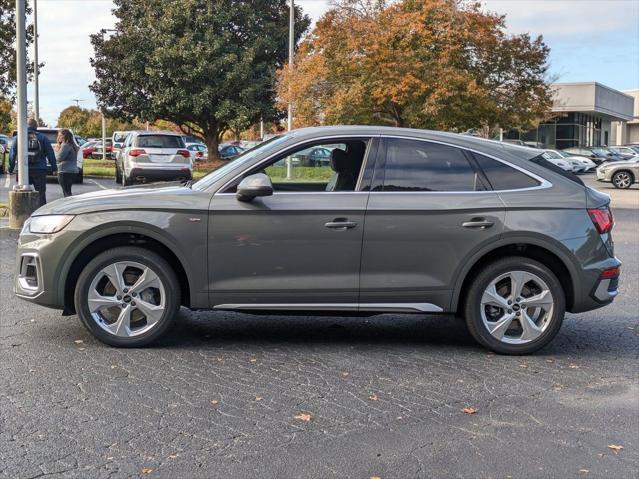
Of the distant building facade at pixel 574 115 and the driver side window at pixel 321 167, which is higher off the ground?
the distant building facade at pixel 574 115

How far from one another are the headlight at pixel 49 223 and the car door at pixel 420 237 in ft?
7.59

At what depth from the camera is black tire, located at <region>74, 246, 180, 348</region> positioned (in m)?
5.86

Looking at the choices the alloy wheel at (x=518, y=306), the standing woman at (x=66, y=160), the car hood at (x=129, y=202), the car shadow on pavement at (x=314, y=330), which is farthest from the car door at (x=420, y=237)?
the standing woman at (x=66, y=160)

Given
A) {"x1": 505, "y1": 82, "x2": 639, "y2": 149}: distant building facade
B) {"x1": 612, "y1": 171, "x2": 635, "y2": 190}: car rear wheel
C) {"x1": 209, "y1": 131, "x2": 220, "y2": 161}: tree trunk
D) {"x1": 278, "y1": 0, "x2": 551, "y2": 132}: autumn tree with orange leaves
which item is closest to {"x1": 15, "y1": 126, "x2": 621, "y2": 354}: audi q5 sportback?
{"x1": 278, "y1": 0, "x2": 551, "y2": 132}: autumn tree with orange leaves

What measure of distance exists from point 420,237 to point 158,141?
17.2m

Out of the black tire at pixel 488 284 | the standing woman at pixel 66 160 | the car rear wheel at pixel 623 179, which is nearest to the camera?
the black tire at pixel 488 284

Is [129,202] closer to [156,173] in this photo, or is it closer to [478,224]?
[478,224]

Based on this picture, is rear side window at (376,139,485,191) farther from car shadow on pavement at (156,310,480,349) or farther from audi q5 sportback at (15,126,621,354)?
car shadow on pavement at (156,310,480,349)

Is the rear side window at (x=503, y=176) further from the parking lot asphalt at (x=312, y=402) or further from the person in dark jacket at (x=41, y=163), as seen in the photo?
the person in dark jacket at (x=41, y=163)

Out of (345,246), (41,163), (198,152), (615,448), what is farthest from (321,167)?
(198,152)

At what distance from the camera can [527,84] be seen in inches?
1180

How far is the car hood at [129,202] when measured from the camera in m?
5.89

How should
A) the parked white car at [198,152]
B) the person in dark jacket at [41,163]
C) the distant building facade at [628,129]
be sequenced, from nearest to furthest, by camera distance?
the person in dark jacket at [41,163] < the parked white car at [198,152] < the distant building facade at [628,129]

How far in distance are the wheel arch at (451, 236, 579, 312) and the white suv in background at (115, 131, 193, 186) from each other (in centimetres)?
1619
